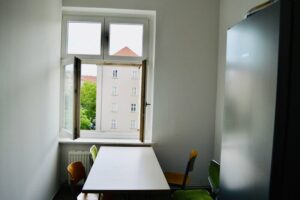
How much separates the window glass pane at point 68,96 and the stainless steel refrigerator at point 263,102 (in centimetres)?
283

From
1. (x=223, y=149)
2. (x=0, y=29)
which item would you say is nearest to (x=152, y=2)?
(x=0, y=29)

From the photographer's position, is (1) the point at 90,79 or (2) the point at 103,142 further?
(1) the point at 90,79

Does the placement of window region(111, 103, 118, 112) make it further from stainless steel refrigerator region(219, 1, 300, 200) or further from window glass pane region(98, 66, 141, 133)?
stainless steel refrigerator region(219, 1, 300, 200)

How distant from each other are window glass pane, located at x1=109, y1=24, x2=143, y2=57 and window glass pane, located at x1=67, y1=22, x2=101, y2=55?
22 centimetres

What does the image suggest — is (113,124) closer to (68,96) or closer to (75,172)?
(68,96)

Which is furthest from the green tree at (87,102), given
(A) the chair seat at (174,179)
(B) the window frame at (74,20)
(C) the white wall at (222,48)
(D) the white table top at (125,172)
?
(C) the white wall at (222,48)

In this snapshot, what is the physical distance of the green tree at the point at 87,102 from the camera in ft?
13.4

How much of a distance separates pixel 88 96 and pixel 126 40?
42.1 inches

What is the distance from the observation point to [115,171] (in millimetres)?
2572

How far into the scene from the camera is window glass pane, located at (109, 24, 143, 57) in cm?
405

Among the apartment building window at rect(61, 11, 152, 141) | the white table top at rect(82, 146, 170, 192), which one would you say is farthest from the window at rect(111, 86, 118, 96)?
the white table top at rect(82, 146, 170, 192)

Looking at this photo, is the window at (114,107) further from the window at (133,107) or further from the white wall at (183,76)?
the white wall at (183,76)

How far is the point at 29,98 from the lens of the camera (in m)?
2.64

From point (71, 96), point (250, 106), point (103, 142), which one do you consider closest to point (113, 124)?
point (103, 142)
